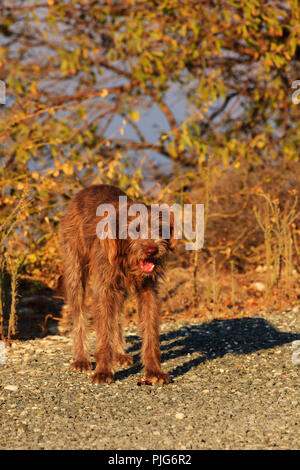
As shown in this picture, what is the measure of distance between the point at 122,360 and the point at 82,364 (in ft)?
1.34

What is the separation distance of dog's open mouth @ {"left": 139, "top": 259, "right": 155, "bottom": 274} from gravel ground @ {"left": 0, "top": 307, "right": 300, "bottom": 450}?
1.03 meters

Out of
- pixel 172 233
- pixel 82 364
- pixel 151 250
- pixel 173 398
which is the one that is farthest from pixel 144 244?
pixel 82 364

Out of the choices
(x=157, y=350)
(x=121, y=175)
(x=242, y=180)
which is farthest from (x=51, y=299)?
(x=157, y=350)

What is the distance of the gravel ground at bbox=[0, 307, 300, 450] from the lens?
443 centimetres

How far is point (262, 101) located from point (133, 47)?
10.6 ft

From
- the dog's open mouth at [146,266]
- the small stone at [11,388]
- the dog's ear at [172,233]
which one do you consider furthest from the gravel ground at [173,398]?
the dog's ear at [172,233]

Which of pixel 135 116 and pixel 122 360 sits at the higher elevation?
pixel 135 116

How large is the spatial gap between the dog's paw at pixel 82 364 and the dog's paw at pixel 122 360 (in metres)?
0.28

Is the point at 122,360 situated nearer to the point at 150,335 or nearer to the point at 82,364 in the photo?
the point at 82,364

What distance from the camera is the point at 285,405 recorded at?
5152mm

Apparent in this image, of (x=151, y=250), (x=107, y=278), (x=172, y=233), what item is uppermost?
(x=172, y=233)

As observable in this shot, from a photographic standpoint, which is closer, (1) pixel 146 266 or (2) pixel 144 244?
(2) pixel 144 244

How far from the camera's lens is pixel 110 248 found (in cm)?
551

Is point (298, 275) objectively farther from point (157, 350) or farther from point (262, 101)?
point (157, 350)
